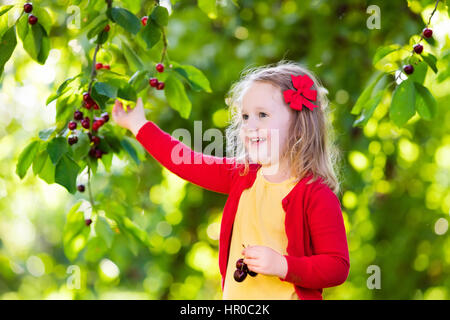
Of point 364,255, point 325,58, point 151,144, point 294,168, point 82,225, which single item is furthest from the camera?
point 364,255

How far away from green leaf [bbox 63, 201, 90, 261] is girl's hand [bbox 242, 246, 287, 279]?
0.73m

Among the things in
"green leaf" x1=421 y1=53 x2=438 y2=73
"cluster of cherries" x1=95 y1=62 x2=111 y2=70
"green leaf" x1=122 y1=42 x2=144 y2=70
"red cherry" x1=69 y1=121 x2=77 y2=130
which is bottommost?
"red cherry" x1=69 y1=121 x2=77 y2=130

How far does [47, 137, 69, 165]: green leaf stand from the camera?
120 centimetres

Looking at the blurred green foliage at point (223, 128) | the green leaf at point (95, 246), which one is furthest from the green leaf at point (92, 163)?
the blurred green foliage at point (223, 128)

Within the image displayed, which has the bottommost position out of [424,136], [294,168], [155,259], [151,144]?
[294,168]

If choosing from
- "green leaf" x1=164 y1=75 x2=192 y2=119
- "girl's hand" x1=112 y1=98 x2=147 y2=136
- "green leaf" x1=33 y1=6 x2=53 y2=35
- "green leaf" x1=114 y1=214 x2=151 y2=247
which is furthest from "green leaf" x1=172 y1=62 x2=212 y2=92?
"green leaf" x1=114 y1=214 x2=151 y2=247

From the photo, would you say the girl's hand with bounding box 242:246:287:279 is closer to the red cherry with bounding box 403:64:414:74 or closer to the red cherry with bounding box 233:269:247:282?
the red cherry with bounding box 233:269:247:282

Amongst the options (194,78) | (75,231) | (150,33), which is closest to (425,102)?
(194,78)

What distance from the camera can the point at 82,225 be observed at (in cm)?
160

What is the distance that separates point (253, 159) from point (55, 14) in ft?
6.05

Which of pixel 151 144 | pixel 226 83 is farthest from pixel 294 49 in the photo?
pixel 151 144

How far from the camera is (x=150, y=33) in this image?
1.28 meters

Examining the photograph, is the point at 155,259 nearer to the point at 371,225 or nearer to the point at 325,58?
the point at 371,225

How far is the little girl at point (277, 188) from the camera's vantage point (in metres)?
1.06
